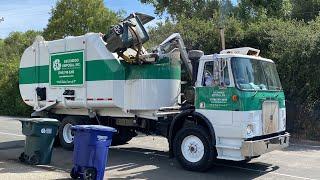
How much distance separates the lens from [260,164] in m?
11.5

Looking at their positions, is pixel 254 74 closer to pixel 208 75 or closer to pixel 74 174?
→ pixel 208 75

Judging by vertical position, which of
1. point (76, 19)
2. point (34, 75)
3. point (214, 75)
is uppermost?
point (76, 19)

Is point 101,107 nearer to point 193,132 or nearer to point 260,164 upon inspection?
point 193,132

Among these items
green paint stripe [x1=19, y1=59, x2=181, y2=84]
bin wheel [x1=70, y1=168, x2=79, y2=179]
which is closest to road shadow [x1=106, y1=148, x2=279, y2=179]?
bin wheel [x1=70, y1=168, x2=79, y2=179]

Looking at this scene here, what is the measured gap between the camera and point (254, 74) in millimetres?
10555

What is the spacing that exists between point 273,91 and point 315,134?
7.30 m

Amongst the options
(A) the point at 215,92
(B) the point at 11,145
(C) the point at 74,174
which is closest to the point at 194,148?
(A) the point at 215,92

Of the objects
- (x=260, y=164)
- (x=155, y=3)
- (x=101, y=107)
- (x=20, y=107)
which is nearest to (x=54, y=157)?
(x=101, y=107)

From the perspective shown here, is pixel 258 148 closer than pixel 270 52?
Yes

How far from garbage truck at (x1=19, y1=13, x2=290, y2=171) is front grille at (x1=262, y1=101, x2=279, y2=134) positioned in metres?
0.02

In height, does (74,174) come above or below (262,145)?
below

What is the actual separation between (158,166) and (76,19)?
38305 mm

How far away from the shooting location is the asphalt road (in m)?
10.1

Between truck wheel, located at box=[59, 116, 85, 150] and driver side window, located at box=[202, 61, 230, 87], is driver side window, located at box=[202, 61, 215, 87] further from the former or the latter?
truck wheel, located at box=[59, 116, 85, 150]
